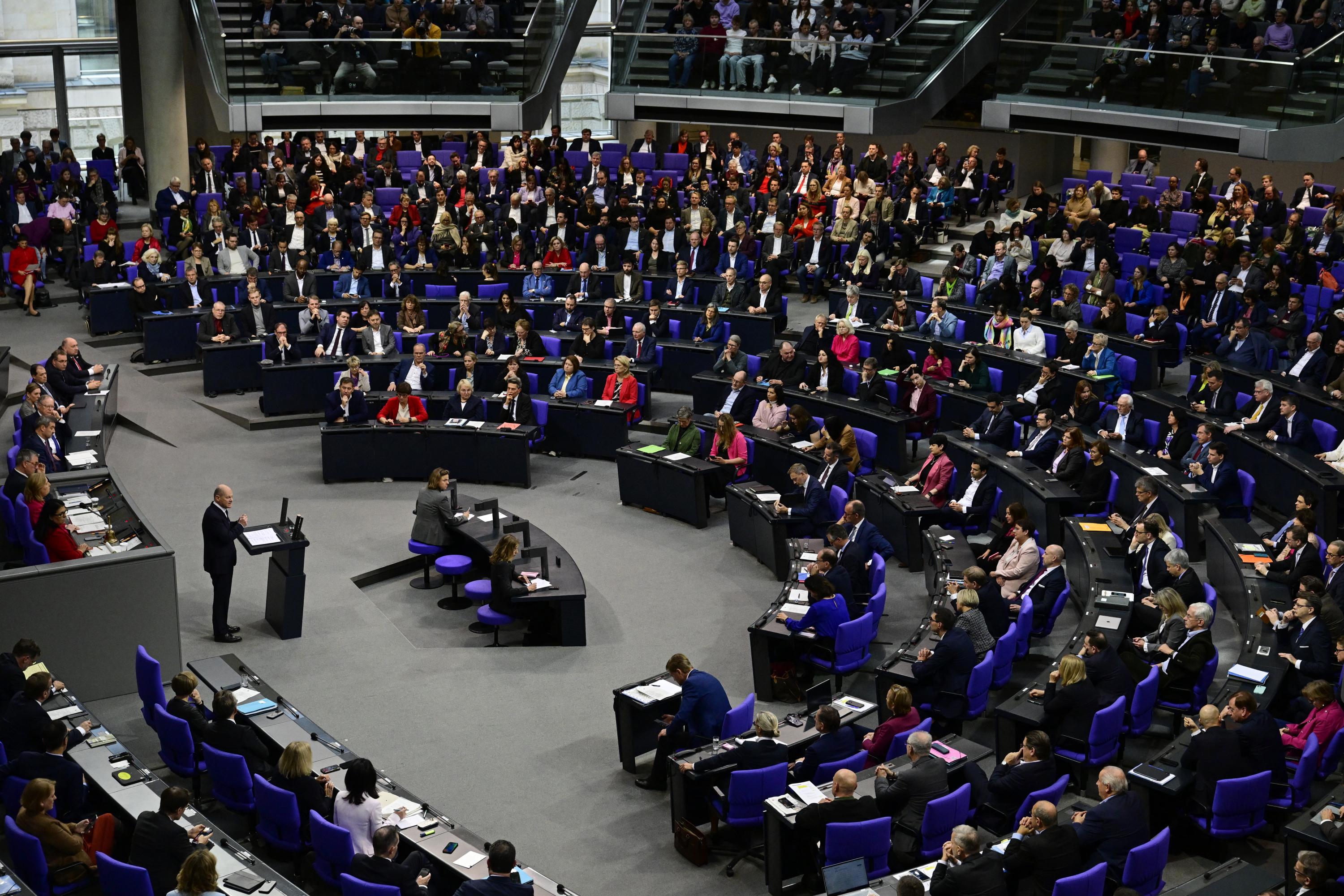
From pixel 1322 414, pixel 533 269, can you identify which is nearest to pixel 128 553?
pixel 533 269

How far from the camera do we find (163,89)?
26.1 metres

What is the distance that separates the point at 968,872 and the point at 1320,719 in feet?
11.6

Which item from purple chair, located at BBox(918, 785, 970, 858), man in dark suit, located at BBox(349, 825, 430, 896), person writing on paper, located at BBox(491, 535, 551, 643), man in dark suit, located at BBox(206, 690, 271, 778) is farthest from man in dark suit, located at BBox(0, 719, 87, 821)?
purple chair, located at BBox(918, 785, 970, 858)

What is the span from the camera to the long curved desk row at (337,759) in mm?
8977

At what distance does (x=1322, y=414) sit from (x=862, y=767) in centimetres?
905

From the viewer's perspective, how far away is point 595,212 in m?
24.4

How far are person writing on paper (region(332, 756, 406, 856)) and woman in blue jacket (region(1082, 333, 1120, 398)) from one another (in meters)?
11.7

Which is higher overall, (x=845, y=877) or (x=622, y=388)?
(x=622, y=388)

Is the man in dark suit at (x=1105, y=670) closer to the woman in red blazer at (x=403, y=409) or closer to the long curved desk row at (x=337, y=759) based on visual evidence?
the long curved desk row at (x=337, y=759)

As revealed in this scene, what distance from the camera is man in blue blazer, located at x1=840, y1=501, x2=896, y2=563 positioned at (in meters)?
13.6

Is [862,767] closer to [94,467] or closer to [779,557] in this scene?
[779,557]

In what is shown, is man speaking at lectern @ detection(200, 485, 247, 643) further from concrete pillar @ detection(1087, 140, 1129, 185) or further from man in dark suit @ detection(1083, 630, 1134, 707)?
concrete pillar @ detection(1087, 140, 1129, 185)

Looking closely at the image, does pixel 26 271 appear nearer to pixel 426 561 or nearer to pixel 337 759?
pixel 426 561

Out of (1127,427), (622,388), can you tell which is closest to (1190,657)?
(1127,427)
